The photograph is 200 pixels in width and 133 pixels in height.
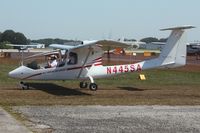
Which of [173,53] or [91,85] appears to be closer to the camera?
[91,85]

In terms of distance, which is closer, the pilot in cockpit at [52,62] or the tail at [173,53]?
the pilot in cockpit at [52,62]

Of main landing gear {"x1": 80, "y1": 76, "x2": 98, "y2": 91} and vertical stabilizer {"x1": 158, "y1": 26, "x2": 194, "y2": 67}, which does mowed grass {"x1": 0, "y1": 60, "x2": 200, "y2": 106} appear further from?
vertical stabilizer {"x1": 158, "y1": 26, "x2": 194, "y2": 67}

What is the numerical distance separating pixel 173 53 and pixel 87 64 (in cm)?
471

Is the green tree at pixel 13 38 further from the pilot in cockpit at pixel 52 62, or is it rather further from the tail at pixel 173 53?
the pilot in cockpit at pixel 52 62

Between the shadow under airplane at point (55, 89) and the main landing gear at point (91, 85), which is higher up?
the main landing gear at point (91, 85)

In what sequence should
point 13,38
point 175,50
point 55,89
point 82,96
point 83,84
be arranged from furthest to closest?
point 13,38, point 175,50, point 83,84, point 55,89, point 82,96

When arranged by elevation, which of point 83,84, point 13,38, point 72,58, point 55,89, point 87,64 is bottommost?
point 55,89

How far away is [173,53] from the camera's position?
81.6ft

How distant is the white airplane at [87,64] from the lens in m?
22.9

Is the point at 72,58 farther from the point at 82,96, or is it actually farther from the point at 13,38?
the point at 13,38

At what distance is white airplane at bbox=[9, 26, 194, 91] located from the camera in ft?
75.0

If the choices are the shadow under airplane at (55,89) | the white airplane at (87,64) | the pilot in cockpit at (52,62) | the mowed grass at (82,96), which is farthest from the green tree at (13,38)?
the pilot in cockpit at (52,62)

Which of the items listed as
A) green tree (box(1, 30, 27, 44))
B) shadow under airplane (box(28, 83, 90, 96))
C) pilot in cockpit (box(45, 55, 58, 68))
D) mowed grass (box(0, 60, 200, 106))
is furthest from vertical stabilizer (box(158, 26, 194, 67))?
green tree (box(1, 30, 27, 44))

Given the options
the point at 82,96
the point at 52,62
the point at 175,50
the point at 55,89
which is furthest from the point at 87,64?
the point at 175,50
